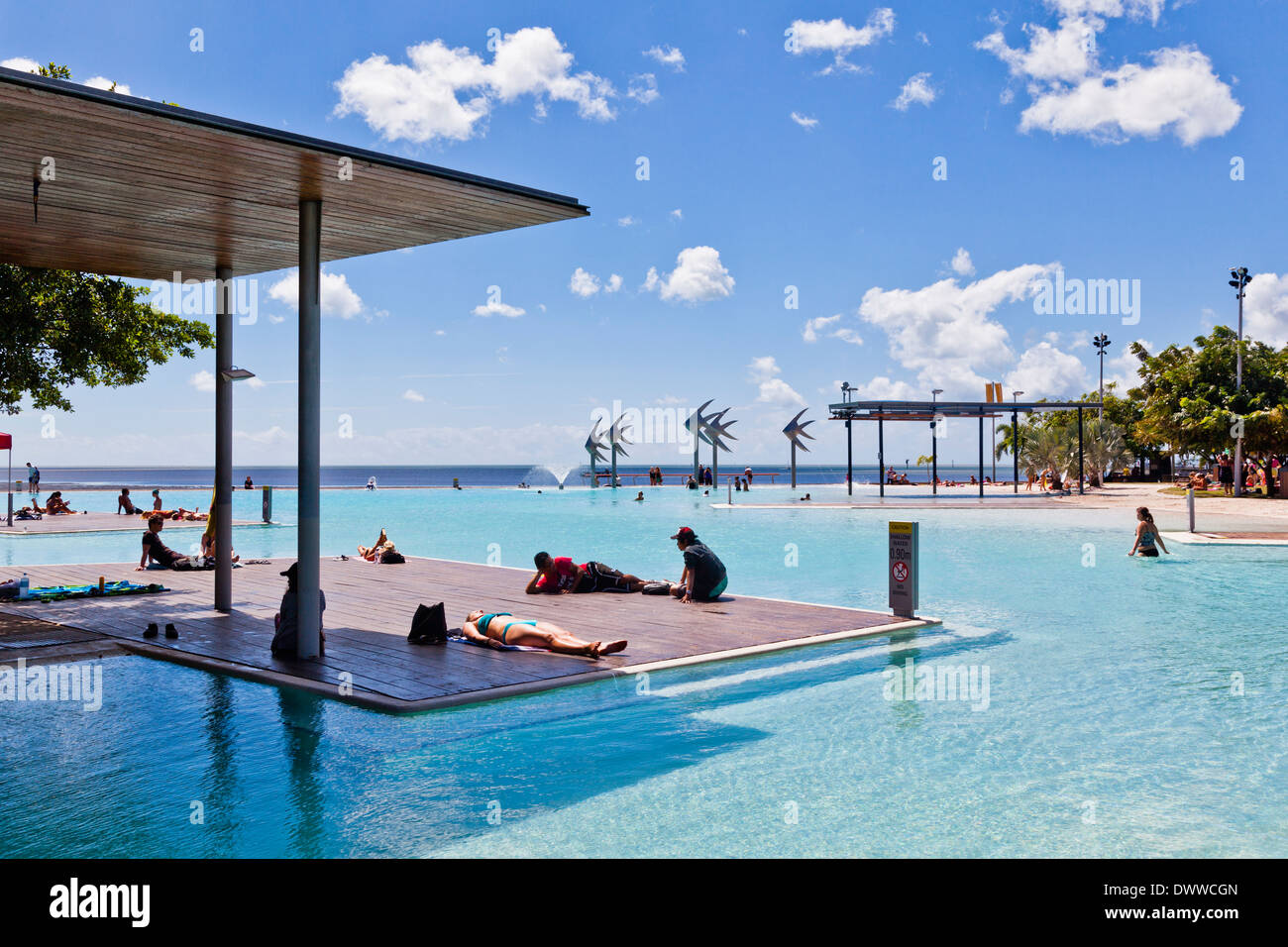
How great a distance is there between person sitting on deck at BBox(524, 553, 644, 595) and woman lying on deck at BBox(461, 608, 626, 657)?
3.03 metres

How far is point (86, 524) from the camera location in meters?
30.3

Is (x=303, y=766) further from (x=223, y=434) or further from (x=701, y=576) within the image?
(x=701, y=576)

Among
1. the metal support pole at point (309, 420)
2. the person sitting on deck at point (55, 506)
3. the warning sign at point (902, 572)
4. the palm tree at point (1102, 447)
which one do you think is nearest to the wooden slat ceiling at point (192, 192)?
the metal support pole at point (309, 420)

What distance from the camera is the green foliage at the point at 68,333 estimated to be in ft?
39.5

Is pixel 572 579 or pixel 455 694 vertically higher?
pixel 572 579

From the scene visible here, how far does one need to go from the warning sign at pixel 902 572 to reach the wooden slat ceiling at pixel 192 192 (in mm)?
5462

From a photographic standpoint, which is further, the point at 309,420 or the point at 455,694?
the point at 309,420

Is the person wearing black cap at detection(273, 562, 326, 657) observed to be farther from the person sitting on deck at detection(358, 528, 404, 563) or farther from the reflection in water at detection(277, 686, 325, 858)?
the person sitting on deck at detection(358, 528, 404, 563)

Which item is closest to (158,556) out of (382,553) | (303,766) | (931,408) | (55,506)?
(382,553)

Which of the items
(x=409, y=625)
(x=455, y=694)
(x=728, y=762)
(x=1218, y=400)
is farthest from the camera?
(x=1218, y=400)

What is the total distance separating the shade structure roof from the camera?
37625 millimetres

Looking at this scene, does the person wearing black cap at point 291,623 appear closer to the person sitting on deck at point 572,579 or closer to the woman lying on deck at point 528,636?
the woman lying on deck at point 528,636

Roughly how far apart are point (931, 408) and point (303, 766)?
37247 millimetres

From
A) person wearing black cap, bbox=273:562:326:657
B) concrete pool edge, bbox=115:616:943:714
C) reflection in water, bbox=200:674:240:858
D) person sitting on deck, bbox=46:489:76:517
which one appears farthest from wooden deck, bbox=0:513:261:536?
reflection in water, bbox=200:674:240:858
